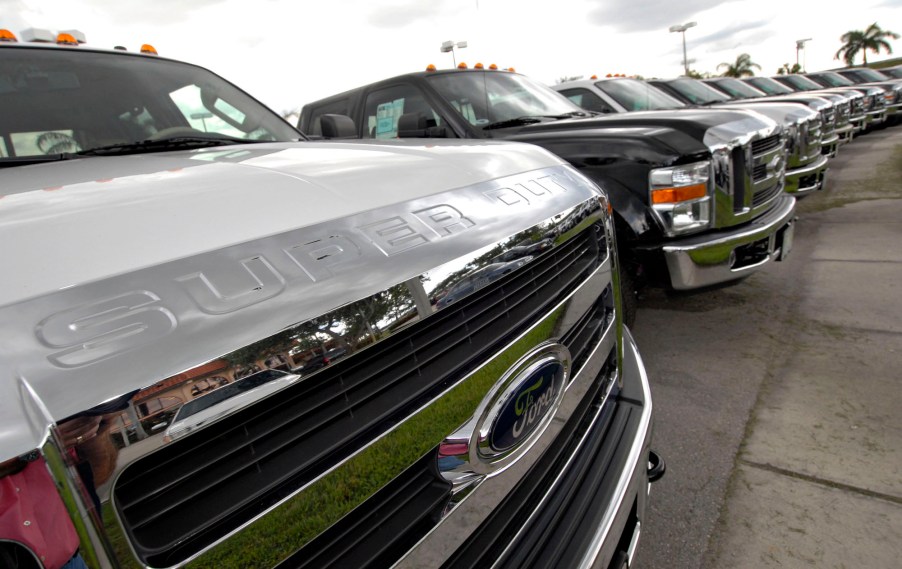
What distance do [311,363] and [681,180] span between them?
9.13 ft

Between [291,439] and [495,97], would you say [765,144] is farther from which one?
[291,439]

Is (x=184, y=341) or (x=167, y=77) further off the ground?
(x=167, y=77)

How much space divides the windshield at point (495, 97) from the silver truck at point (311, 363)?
2753 millimetres

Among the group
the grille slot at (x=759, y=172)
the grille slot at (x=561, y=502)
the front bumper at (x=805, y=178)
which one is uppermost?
the grille slot at (x=759, y=172)

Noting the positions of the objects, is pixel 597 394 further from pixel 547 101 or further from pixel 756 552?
pixel 547 101

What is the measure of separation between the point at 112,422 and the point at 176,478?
12cm

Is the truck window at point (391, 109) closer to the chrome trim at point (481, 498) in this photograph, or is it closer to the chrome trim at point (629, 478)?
the chrome trim at point (629, 478)

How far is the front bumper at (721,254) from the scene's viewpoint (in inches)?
117

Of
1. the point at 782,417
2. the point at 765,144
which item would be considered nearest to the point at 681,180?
the point at 765,144

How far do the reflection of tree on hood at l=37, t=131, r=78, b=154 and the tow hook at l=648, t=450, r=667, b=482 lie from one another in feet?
7.05

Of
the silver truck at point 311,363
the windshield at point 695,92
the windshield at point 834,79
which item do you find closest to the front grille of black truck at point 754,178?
the silver truck at point 311,363

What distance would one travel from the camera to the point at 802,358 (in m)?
3.22

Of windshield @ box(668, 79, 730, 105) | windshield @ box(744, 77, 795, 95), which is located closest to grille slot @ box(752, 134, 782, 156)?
windshield @ box(668, 79, 730, 105)

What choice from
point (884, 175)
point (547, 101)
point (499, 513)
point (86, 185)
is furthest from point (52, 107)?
point (884, 175)
